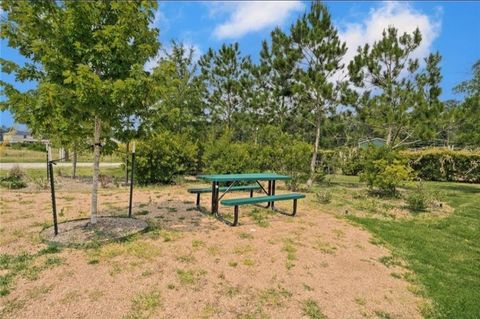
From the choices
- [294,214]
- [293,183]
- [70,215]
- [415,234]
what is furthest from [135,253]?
[293,183]

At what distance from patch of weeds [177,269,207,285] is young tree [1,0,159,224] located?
2.29 meters

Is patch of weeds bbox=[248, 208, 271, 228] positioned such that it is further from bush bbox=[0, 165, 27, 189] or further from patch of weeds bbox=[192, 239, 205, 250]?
bush bbox=[0, 165, 27, 189]

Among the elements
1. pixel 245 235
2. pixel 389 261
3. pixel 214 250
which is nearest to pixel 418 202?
pixel 389 261

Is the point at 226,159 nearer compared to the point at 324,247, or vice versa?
the point at 324,247

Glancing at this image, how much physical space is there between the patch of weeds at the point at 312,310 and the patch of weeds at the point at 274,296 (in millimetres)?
210

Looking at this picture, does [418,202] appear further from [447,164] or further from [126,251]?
[447,164]

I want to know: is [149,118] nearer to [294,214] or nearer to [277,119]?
[294,214]

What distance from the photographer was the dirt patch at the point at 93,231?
441cm

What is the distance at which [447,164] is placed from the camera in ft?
53.4

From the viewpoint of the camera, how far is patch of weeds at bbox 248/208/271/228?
6031mm

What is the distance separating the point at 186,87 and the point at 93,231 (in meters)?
12.2

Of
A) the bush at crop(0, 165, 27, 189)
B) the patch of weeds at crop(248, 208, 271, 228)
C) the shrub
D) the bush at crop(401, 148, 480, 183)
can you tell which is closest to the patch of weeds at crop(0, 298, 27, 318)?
the patch of weeds at crop(248, 208, 271, 228)

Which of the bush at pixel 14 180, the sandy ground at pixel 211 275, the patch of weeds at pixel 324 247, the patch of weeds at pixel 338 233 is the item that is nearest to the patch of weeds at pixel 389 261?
the sandy ground at pixel 211 275

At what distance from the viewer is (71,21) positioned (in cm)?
409
